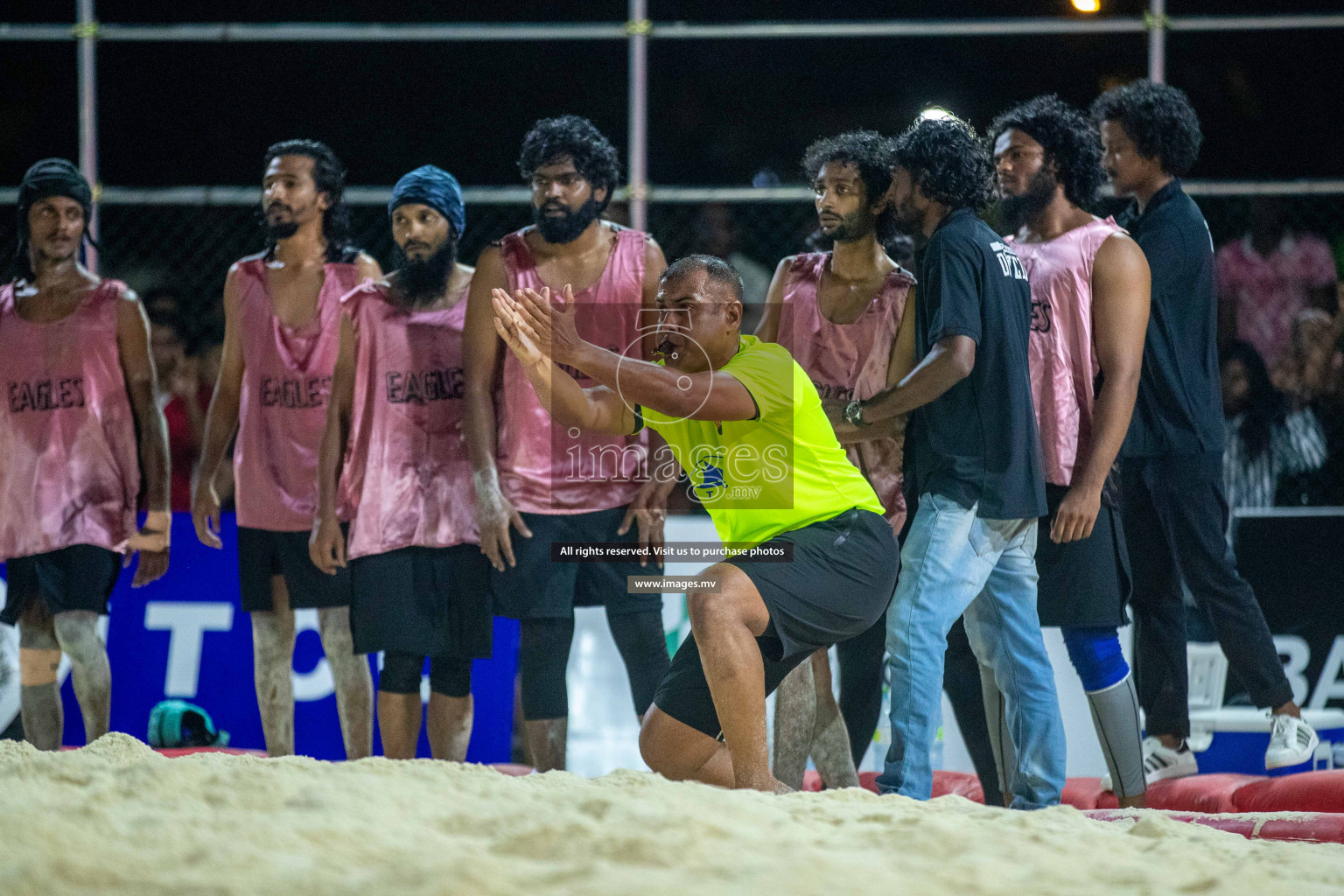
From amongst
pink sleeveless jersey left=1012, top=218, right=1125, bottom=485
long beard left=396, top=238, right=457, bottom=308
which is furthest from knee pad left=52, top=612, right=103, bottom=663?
pink sleeveless jersey left=1012, top=218, right=1125, bottom=485

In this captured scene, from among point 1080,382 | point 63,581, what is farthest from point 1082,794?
point 63,581

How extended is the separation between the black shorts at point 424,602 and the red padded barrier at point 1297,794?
2.41 metres

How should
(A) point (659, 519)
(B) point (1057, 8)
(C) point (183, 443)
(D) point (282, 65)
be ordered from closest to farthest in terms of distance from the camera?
(A) point (659, 519) < (C) point (183, 443) < (B) point (1057, 8) < (D) point (282, 65)

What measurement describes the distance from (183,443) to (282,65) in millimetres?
4756

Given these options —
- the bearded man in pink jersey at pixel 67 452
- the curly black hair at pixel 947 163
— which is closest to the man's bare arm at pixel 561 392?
the curly black hair at pixel 947 163

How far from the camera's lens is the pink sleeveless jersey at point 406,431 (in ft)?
13.7

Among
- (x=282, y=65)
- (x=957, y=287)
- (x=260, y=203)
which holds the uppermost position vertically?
(x=282, y=65)

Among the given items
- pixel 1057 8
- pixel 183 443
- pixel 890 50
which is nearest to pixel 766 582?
pixel 183 443

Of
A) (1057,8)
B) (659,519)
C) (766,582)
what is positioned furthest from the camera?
(1057,8)

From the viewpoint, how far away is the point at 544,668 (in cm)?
400

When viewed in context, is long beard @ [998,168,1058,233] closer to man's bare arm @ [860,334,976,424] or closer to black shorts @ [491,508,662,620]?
man's bare arm @ [860,334,976,424]

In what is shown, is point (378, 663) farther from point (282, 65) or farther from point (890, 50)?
point (890, 50)

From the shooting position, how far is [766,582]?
3.16 m

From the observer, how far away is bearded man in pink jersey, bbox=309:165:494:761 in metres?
4.14
